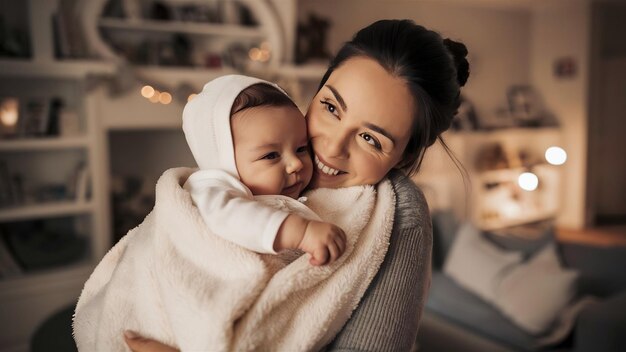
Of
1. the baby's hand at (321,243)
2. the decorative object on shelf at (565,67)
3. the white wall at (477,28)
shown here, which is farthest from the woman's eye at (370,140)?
the decorative object on shelf at (565,67)

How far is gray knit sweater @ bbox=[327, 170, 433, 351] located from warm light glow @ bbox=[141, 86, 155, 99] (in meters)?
2.67

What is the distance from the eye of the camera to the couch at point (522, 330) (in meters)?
2.01

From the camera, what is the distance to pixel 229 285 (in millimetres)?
798

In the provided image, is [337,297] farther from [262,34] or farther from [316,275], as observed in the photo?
[262,34]

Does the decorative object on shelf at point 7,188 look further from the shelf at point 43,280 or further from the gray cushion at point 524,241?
the gray cushion at point 524,241

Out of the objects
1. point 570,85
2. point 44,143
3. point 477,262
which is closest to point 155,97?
point 44,143

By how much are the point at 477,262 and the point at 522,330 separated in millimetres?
500

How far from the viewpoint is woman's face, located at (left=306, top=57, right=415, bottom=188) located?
3.01 ft

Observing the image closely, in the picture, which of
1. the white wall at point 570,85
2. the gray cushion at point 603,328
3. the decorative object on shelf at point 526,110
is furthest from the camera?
the decorative object on shelf at point 526,110

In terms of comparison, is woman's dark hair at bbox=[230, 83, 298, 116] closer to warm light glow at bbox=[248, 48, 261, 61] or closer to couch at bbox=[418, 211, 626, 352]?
couch at bbox=[418, 211, 626, 352]

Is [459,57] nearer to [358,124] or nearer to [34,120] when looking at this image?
[358,124]

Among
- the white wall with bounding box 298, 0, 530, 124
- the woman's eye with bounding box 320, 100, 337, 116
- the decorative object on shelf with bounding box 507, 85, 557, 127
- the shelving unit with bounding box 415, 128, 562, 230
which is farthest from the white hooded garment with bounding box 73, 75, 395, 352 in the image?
the decorative object on shelf with bounding box 507, 85, 557, 127

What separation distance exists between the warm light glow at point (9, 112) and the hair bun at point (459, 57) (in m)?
2.87

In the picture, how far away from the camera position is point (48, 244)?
321 cm
